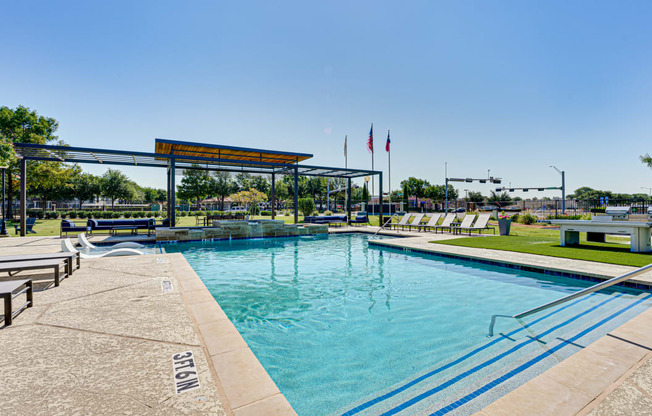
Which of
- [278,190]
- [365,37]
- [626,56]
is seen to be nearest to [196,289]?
[365,37]

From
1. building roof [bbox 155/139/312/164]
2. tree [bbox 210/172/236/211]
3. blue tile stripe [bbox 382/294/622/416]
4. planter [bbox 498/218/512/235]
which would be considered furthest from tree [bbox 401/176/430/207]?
blue tile stripe [bbox 382/294/622/416]

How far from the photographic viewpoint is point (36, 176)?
77.6 ft

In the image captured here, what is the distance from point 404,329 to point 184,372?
2.76m

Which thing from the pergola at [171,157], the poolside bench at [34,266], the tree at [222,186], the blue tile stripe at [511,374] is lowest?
the blue tile stripe at [511,374]

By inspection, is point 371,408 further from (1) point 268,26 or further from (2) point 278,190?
(2) point 278,190

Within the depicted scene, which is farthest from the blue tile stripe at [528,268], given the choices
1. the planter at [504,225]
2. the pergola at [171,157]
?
the pergola at [171,157]

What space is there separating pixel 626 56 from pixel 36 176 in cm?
4002

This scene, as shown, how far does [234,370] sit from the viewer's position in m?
2.11

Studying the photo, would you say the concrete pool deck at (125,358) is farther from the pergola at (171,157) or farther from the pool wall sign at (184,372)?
the pergola at (171,157)

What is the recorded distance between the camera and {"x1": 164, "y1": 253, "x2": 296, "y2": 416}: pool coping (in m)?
1.71

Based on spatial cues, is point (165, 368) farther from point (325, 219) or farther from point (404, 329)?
point (325, 219)

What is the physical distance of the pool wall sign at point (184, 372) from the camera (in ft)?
6.16

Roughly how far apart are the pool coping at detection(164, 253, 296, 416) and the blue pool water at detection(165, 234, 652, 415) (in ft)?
1.76

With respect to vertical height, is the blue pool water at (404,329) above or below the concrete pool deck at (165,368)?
below
